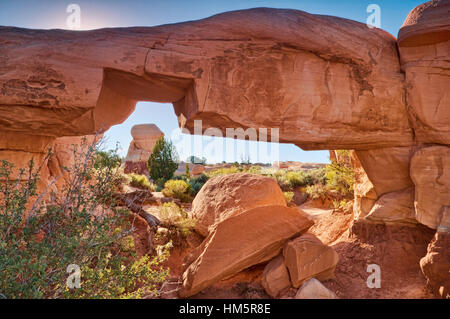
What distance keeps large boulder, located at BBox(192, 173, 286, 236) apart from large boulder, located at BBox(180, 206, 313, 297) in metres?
1.10

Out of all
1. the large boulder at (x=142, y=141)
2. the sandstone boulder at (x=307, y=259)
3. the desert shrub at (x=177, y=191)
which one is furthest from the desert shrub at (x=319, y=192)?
the large boulder at (x=142, y=141)

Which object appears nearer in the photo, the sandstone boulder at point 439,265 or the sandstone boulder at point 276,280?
the sandstone boulder at point 439,265

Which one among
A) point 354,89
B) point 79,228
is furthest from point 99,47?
point 354,89

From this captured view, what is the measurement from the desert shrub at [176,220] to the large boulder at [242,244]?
1556mm

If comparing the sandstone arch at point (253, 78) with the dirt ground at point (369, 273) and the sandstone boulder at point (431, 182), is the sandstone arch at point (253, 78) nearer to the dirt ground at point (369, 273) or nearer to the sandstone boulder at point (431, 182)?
the sandstone boulder at point (431, 182)

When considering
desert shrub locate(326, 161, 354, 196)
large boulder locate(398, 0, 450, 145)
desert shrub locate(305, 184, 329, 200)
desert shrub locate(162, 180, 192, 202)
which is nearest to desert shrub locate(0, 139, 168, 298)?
large boulder locate(398, 0, 450, 145)

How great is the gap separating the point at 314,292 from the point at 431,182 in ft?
7.99

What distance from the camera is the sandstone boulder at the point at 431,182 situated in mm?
3973

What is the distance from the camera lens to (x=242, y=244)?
419 centimetres

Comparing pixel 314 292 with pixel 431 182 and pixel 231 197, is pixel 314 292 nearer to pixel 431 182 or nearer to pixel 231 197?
pixel 431 182

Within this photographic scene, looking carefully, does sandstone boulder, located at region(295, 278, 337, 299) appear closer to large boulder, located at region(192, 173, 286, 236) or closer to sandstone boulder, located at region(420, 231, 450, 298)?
sandstone boulder, located at region(420, 231, 450, 298)

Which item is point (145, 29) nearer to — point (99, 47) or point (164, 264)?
point (99, 47)

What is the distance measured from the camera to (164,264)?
5246 mm

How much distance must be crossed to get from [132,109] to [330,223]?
522cm
